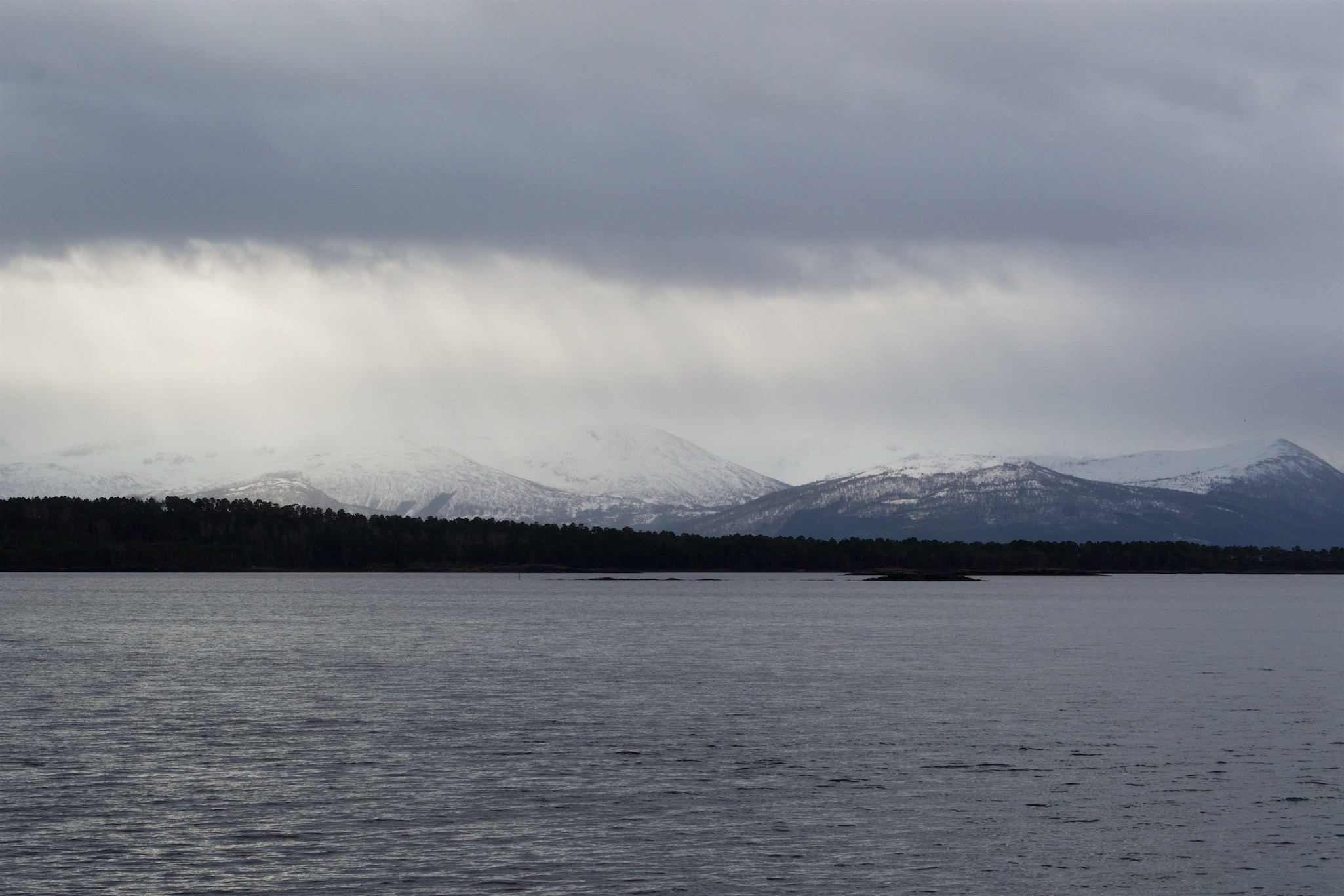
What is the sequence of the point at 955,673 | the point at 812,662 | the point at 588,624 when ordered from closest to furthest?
the point at 955,673
the point at 812,662
the point at 588,624

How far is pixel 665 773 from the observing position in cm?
4634

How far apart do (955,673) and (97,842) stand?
60756 millimetres

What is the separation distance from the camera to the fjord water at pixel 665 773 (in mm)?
33469

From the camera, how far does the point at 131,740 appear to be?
5312cm

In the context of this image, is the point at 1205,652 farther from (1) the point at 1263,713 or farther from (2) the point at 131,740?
(2) the point at 131,740

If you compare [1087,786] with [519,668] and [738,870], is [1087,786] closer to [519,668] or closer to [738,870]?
[738,870]

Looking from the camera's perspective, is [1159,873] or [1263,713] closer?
[1159,873]

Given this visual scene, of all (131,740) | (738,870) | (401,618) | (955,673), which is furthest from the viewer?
(401,618)

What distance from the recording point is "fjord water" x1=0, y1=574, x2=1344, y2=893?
110 ft

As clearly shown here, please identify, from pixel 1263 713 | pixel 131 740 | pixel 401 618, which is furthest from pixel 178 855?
pixel 401 618

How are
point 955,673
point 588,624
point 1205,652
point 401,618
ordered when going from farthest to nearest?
1. point 401,618
2. point 588,624
3. point 1205,652
4. point 955,673

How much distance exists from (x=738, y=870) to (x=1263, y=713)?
41.2 metres

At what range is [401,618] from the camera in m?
155

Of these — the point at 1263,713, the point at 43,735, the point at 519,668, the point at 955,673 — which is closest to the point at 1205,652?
the point at 955,673
